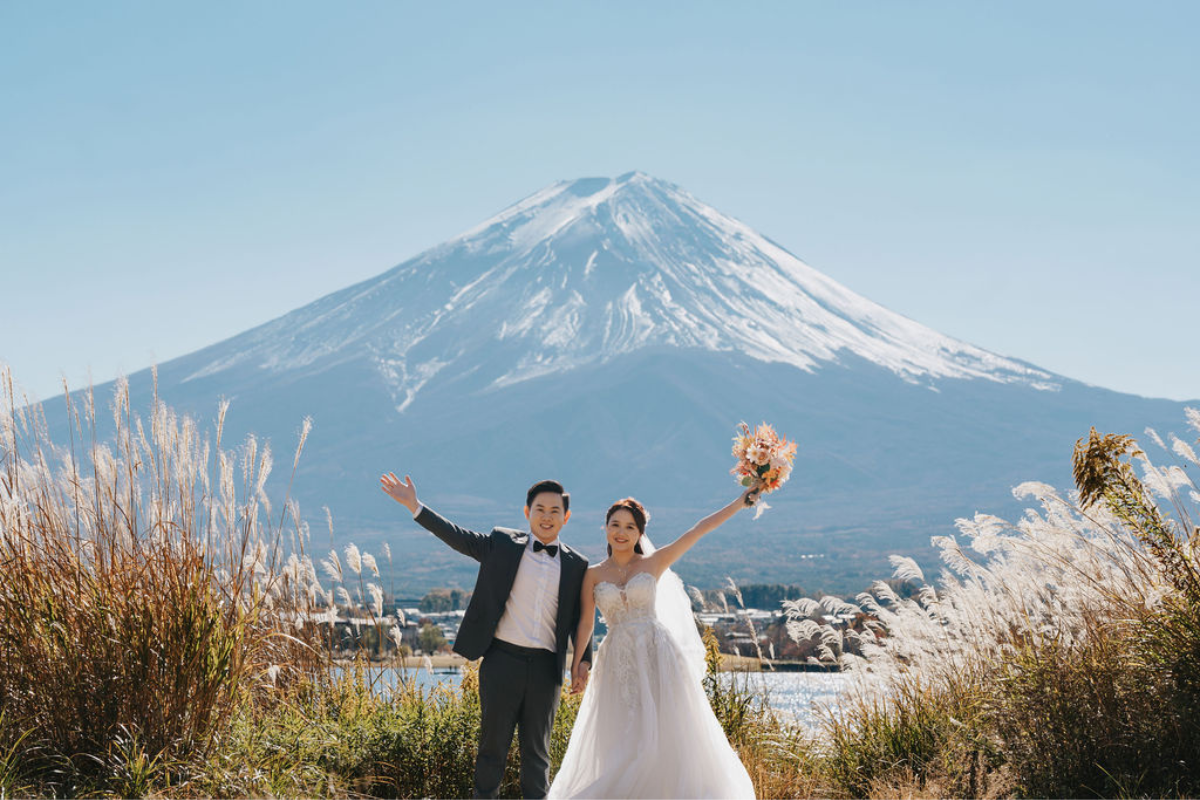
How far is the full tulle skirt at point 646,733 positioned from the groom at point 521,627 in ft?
0.59

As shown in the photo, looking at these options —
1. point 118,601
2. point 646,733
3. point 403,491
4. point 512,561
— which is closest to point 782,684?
point 646,733

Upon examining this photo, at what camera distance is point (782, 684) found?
8.60 m

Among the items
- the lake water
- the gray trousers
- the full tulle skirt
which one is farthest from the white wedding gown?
the lake water

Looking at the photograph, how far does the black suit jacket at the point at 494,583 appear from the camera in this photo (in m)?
6.33

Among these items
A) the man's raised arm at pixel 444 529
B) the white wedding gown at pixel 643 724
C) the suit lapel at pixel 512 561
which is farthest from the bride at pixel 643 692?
the man's raised arm at pixel 444 529

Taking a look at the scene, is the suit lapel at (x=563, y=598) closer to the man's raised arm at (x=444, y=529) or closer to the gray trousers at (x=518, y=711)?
the gray trousers at (x=518, y=711)

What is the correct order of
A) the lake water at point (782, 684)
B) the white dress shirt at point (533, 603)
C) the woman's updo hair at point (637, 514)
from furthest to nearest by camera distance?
the lake water at point (782, 684) < the woman's updo hair at point (637, 514) < the white dress shirt at point (533, 603)

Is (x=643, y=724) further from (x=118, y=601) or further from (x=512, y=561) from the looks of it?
(x=118, y=601)

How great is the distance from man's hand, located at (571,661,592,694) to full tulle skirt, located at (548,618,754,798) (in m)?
0.05

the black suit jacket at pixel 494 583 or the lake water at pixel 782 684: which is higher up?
the black suit jacket at pixel 494 583

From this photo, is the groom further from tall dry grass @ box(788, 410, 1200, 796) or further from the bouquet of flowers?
tall dry grass @ box(788, 410, 1200, 796)

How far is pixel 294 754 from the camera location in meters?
6.61

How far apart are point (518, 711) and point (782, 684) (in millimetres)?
2932

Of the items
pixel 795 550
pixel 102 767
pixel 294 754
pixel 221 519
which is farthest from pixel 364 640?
pixel 795 550
